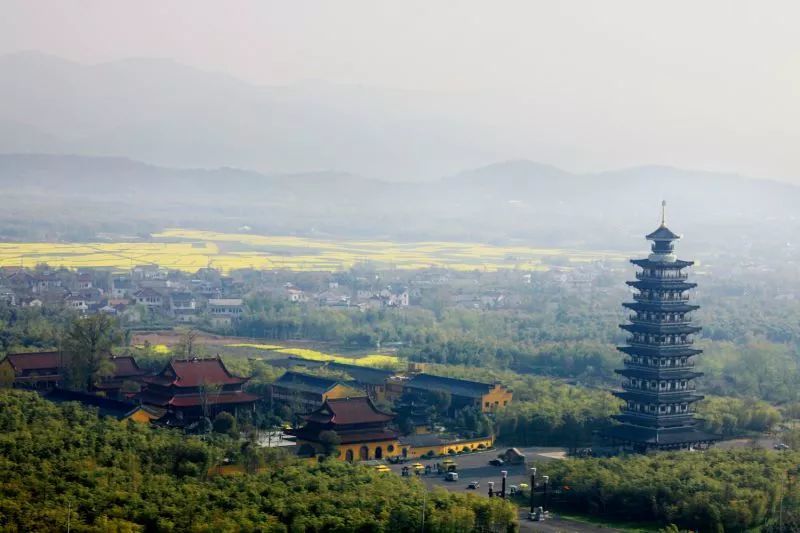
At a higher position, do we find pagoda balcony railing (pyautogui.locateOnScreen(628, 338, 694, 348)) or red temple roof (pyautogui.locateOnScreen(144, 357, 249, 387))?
pagoda balcony railing (pyautogui.locateOnScreen(628, 338, 694, 348))

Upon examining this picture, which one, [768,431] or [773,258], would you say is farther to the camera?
[773,258]

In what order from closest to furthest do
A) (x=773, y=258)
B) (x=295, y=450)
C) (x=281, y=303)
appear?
(x=295, y=450), (x=281, y=303), (x=773, y=258)

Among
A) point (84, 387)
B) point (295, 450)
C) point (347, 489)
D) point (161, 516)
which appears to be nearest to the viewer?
point (161, 516)

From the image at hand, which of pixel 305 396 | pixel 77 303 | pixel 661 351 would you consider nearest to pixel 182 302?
pixel 77 303

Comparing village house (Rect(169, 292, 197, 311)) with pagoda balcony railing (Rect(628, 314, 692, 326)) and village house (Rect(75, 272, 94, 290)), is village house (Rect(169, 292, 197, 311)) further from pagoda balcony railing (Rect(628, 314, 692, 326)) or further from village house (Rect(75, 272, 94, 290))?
pagoda balcony railing (Rect(628, 314, 692, 326))

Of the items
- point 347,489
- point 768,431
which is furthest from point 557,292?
point 347,489

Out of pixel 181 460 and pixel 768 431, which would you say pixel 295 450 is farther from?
pixel 768 431

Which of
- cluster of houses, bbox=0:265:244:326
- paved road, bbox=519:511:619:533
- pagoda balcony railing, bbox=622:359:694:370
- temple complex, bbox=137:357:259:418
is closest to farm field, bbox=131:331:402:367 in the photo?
cluster of houses, bbox=0:265:244:326
